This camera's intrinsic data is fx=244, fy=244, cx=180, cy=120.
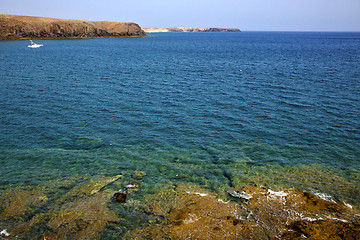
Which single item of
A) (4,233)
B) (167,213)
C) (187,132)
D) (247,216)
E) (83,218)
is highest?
(187,132)

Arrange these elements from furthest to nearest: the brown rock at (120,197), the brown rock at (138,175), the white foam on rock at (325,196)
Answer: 1. the brown rock at (138,175)
2. the white foam on rock at (325,196)
3. the brown rock at (120,197)

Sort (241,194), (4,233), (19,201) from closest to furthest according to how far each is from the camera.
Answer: (4,233), (19,201), (241,194)

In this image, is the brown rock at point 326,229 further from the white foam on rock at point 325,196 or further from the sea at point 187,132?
the sea at point 187,132

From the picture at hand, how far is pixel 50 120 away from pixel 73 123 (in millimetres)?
3612

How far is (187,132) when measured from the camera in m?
32.0

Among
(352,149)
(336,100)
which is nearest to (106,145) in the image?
A: (352,149)

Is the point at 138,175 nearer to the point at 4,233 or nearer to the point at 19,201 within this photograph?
the point at 19,201

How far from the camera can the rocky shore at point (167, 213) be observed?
15.4m

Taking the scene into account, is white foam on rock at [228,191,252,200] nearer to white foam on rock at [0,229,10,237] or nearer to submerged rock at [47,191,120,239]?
submerged rock at [47,191,120,239]

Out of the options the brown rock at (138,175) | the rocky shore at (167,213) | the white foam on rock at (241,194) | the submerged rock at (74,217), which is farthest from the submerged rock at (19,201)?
the white foam on rock at (241,194)

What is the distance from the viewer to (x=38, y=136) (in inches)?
1180

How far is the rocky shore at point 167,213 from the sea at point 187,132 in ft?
4.85

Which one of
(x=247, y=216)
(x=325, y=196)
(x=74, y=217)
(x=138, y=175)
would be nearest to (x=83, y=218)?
(x=74, y=217)

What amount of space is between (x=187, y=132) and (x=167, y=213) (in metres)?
15.6
